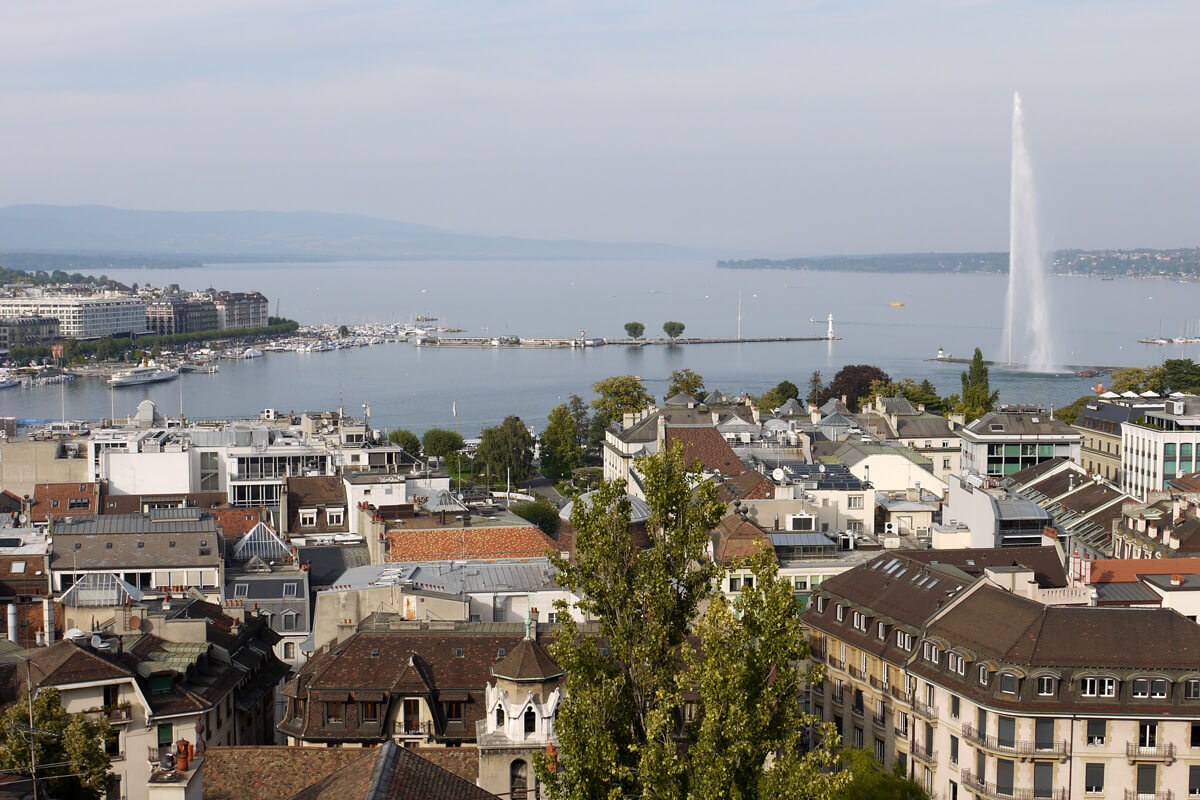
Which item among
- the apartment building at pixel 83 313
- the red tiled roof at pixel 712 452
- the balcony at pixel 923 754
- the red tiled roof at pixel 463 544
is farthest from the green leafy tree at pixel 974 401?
the apartment building at pixel 83 313

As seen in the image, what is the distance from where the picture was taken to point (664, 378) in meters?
121

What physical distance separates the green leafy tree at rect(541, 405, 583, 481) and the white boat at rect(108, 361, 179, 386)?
2934 inches

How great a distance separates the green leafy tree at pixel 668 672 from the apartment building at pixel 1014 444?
34374 millimetres

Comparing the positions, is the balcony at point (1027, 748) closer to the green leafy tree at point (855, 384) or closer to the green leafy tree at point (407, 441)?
the green leafy tree at point (407, 441)

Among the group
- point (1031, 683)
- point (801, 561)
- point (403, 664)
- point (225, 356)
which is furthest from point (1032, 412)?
point (225, 356)

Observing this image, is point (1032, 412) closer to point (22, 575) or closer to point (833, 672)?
point (833, 672)

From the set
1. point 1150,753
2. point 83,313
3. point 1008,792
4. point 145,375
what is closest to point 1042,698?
point 1008,792

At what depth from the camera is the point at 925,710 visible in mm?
19656

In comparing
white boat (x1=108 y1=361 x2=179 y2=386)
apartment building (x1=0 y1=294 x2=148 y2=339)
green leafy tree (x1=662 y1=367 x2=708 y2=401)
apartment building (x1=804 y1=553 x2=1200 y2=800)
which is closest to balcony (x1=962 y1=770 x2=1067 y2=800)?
apartment building (x1=804 y1=553 x2=1200 y2=800)

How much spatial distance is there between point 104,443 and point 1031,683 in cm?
3101

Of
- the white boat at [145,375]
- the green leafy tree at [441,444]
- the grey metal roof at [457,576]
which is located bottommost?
the white boat at [145,375]

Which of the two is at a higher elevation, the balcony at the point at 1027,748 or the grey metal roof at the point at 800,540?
the grey metal roof at the point at 800,540

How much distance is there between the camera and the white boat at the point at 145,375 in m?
129

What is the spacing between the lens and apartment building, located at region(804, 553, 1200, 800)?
18.2 meters
